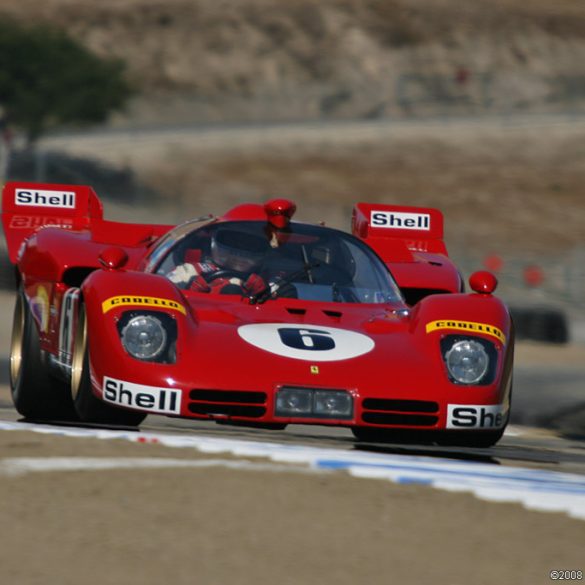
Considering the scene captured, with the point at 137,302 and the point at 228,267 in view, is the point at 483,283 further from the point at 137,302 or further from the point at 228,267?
the point at 137,302

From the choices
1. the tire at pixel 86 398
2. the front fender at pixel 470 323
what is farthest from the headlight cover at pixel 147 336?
the front fender at pixel 470 323

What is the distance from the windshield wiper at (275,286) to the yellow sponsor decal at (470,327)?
2.92 feet

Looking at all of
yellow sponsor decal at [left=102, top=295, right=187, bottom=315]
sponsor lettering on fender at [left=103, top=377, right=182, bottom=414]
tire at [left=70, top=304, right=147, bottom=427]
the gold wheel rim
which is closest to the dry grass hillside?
the gold wheel rim

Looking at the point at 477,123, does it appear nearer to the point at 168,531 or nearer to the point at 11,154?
the point at 11,154

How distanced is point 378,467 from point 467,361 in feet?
5.43

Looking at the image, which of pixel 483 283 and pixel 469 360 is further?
pixel 483 283

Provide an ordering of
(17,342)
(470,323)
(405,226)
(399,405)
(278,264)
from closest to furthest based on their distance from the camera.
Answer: (399,405), (470,323), (278,264), (17,342), (405,226)

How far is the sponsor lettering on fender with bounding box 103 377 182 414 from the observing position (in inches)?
257

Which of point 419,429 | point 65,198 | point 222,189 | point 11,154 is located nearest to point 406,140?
point 222,189

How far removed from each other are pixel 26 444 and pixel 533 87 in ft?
158

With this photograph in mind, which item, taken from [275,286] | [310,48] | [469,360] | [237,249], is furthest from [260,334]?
[310,48]

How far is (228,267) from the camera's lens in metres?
7.92

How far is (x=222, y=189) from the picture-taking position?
41.5m

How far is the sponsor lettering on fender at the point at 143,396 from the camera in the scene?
21.4 feet
